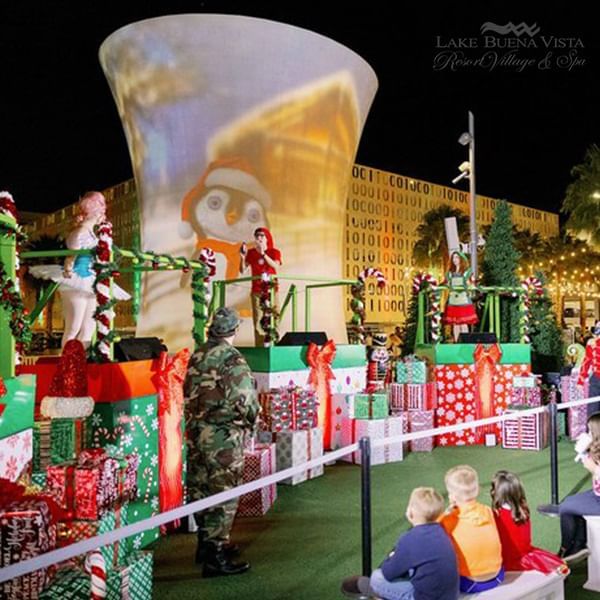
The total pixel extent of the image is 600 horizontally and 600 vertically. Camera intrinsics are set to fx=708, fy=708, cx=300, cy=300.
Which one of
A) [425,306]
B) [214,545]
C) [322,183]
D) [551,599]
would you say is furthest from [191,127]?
[551,599]

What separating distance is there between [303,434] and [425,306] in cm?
524

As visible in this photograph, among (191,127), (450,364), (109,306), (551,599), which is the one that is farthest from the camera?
(191,127)

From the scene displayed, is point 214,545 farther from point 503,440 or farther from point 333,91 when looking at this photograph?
point 333,91

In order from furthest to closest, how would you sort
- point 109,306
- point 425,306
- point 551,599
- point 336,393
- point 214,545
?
1. point 425,306
2. point 336,393
3. point 109,306
4. point 214,545
5. point 551,599

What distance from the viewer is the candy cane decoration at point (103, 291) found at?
17.0ft

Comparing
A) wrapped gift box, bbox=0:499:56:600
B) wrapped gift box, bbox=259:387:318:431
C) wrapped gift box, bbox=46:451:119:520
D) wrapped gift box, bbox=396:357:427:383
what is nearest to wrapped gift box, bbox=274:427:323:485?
wrapped gift box, bbox=259:387:318:431

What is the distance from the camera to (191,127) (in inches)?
658

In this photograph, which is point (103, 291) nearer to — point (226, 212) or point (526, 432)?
point (526, 432)

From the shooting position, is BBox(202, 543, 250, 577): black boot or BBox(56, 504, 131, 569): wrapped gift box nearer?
BBox(56, 504, 131, 569): wrapped gift box

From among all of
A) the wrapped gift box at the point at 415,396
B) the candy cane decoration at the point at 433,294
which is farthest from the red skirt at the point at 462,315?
the wrapped gift box at the point at 415,396

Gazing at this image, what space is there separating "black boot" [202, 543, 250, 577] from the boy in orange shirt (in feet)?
5.43

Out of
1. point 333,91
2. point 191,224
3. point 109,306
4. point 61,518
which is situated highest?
point 333,91

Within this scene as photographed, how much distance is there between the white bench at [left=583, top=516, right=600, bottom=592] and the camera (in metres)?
4.32

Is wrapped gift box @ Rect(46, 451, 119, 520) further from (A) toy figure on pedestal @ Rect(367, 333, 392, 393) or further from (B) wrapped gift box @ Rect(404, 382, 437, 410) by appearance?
(A) toy figure on pedestal @ Rect(367, 333, 392, 393)
